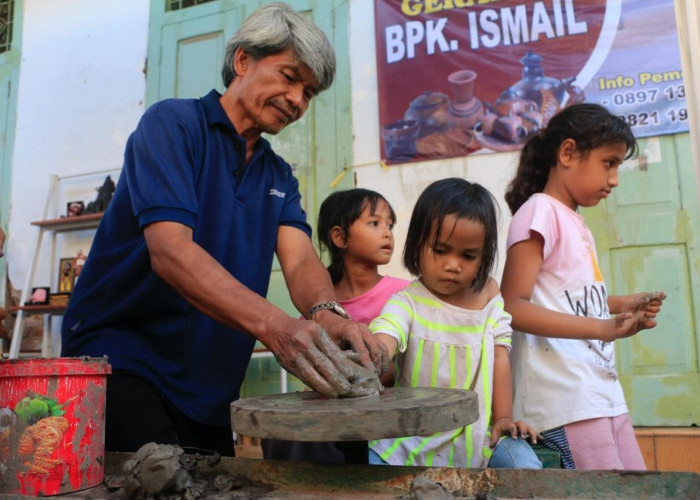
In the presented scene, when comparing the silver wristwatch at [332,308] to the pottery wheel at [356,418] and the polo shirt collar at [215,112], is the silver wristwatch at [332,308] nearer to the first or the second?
the pottery wheel at [356,418]

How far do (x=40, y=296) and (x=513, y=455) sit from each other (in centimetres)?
448

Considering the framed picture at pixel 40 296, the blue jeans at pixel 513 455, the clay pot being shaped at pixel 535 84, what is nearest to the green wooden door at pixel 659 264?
the clay pot being shaped at pixel 535 84

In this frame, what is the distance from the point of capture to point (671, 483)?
3.56 ft

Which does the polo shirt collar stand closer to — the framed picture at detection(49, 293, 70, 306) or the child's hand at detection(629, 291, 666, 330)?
the child's hand at detection(629, 291, 666, 330)

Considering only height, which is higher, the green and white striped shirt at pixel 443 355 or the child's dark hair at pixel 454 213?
the child's dark hair at pixel 454 213

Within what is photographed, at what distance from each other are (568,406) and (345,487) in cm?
78

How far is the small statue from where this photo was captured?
5.06 m

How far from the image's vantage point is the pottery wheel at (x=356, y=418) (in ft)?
3.45

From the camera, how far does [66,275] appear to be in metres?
5.19

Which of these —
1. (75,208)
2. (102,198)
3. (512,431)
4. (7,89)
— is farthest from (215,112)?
(7,89)

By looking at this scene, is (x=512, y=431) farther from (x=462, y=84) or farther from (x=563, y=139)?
(x=462, y=84)

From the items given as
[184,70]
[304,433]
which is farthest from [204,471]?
[184,70]

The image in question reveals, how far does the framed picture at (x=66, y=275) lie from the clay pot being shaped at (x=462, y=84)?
3.30m

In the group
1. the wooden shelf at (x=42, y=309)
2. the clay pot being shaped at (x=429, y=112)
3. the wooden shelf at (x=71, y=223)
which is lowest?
the wooden shelf at (x=42, y=309)
